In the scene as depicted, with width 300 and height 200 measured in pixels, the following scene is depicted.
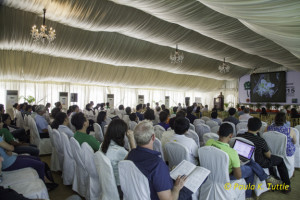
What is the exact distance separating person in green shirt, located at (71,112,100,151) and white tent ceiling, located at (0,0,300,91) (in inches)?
119

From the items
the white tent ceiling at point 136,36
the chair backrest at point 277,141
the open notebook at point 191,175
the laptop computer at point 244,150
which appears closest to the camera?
the open notebook at point 191,175

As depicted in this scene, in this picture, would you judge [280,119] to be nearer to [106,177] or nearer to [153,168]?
[153,168]

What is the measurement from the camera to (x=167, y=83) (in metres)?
20.1

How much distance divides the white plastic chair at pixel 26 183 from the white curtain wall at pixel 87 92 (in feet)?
38.9

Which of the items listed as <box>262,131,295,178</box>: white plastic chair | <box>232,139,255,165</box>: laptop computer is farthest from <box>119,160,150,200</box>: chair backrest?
<box>262,131,295,178</box>: white plastic chair

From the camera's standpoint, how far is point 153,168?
6.13 feet

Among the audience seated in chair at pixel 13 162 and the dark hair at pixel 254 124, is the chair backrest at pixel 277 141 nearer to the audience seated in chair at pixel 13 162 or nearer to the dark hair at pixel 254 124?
the dark hair at pixel 254 124

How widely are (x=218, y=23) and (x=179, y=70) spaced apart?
32.5 feet

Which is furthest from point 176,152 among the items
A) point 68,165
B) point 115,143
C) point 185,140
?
point 68,165

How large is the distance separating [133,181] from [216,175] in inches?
48.1

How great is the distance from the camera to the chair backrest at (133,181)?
6.24 ft

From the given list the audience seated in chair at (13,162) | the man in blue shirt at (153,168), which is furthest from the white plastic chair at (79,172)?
the man in blue shirt at (153,168)

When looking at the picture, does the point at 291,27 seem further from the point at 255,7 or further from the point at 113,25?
the point at 113,25

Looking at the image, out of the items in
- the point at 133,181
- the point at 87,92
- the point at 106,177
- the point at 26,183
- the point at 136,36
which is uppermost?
the point at 136,36
